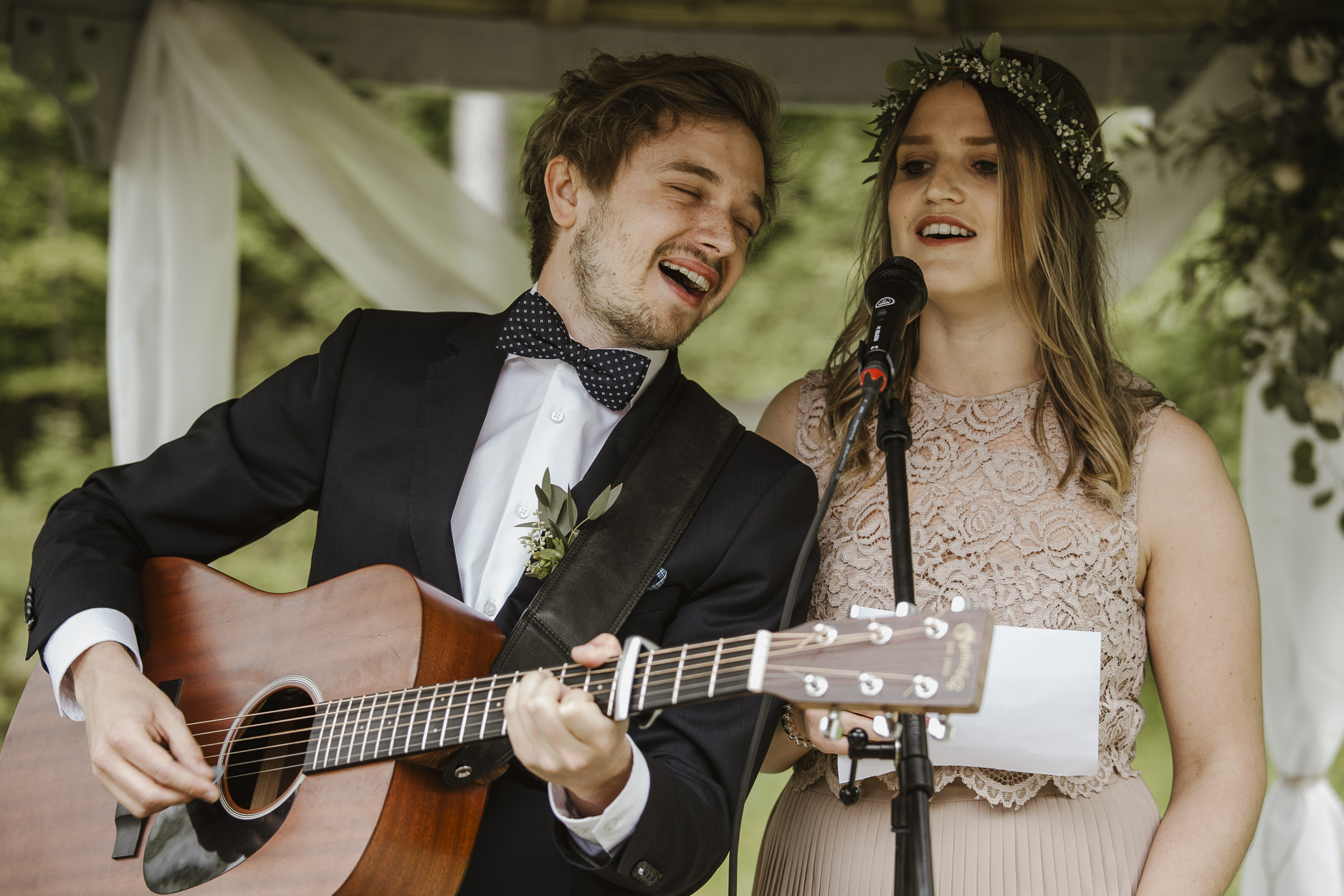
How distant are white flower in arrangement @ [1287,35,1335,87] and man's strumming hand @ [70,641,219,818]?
3415mm

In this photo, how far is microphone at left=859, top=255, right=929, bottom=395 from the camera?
1824mm

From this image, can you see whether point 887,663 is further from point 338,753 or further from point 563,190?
point 563,190

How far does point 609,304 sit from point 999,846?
1.37 metres

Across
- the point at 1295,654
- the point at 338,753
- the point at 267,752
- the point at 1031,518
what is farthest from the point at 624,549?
the point at 1295,654

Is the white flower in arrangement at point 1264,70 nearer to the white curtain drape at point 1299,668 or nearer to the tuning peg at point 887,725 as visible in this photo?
the white curtain drape at point 1299,668

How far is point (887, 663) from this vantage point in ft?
4.96

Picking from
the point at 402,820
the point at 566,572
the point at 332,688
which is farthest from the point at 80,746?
the point at 566,572

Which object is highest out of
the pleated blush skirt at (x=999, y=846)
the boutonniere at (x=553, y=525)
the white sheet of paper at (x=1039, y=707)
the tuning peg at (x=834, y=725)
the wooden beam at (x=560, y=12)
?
the wooden beam at (x=560, y=12)

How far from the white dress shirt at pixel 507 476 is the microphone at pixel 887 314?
74 cm

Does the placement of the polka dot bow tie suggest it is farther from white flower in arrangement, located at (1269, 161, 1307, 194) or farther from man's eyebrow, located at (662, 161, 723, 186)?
white flower in arrangement, located at (1269, 161, 1307, 194)

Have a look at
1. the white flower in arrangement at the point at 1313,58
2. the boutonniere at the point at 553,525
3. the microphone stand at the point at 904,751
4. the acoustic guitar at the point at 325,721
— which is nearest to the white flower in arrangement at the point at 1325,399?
the white flower in arrangement at the point at 1313,58

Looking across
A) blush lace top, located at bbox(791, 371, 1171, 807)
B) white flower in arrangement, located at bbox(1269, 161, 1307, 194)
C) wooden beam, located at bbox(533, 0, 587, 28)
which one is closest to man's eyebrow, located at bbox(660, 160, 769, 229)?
blush lace top, located at bbox(791, 371, 1171, 807)

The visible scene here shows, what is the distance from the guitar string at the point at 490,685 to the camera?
1607mm

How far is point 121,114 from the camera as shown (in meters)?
3.92
